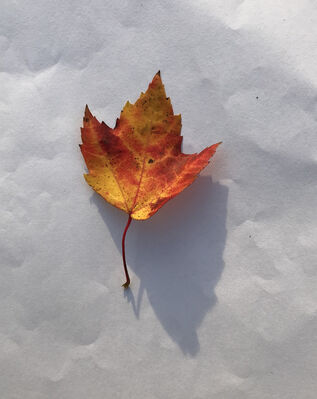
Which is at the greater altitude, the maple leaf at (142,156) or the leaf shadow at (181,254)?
the maple leaf at (142,156)

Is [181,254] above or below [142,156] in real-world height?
below

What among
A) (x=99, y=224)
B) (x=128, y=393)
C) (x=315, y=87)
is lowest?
(x=128, y=393)

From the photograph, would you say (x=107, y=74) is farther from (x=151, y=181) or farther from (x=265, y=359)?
(x=265, y=359)

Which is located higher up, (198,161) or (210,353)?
(198,161)

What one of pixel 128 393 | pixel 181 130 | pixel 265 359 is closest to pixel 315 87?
pixel 181 130
